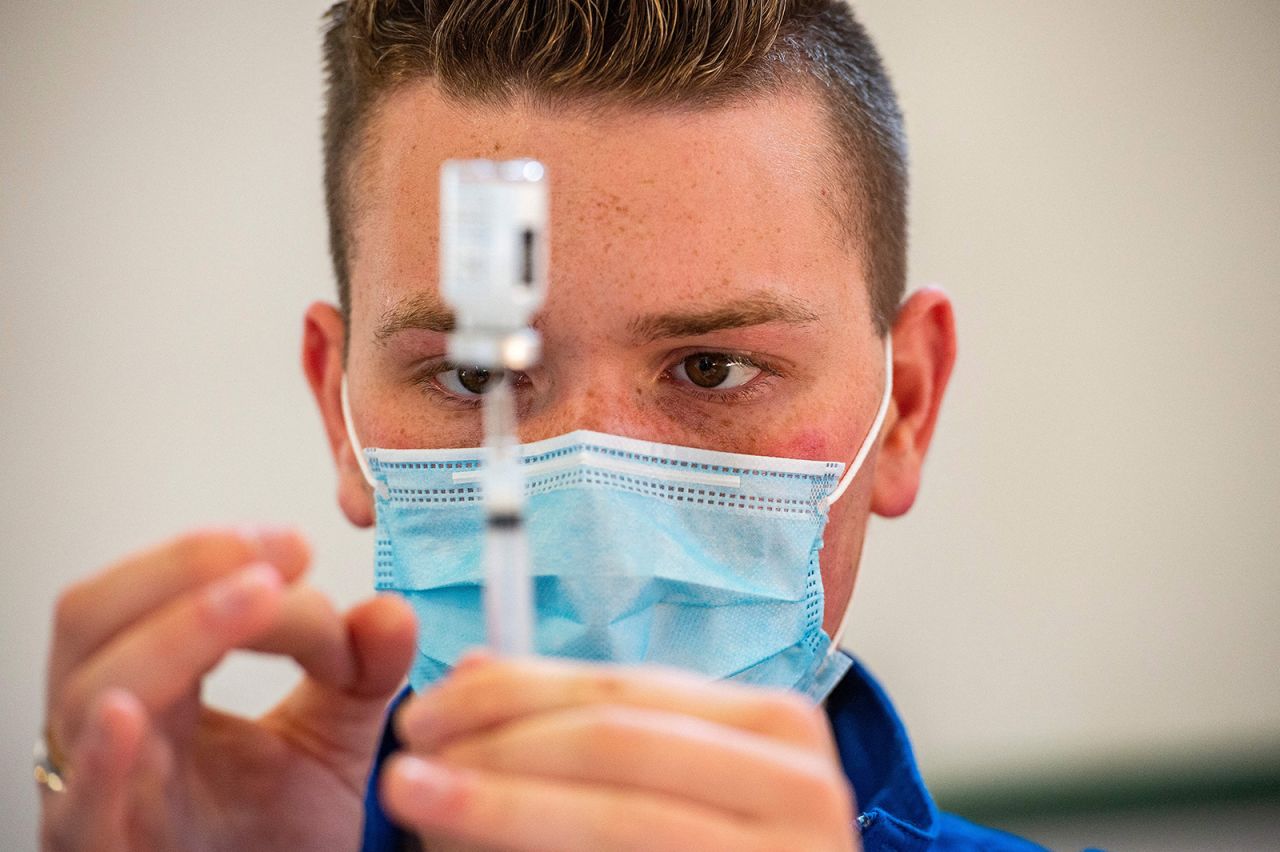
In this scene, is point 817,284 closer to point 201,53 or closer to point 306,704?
point 306,704

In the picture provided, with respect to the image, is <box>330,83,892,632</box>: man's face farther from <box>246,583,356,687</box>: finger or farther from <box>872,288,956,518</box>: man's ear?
<box>246,583,356,687</box>: finger

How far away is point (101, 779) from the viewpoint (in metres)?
1.00

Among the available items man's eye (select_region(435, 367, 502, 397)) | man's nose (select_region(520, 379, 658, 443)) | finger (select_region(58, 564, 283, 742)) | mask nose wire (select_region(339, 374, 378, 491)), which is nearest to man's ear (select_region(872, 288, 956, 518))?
man's nose (select_region(520, 379, 658, 443))

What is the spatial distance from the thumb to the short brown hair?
761mm

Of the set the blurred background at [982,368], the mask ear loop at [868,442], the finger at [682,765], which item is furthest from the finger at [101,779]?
the blurred background at [982,368]

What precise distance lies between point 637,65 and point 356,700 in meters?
0.88

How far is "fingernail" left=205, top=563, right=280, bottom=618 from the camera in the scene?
0.95 meters

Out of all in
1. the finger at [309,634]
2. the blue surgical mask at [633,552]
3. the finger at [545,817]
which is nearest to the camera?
the finger at [545,817]

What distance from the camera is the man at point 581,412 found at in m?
0.88

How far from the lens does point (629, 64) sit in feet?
5.30

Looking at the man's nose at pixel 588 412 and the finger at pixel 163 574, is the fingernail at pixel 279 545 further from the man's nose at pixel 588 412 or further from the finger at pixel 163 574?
the man's nose at pixel 588 412

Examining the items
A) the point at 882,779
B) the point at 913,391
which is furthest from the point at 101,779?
the point at 913,391

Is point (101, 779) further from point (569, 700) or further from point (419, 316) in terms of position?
point (419, 316)

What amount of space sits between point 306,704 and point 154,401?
149cm
